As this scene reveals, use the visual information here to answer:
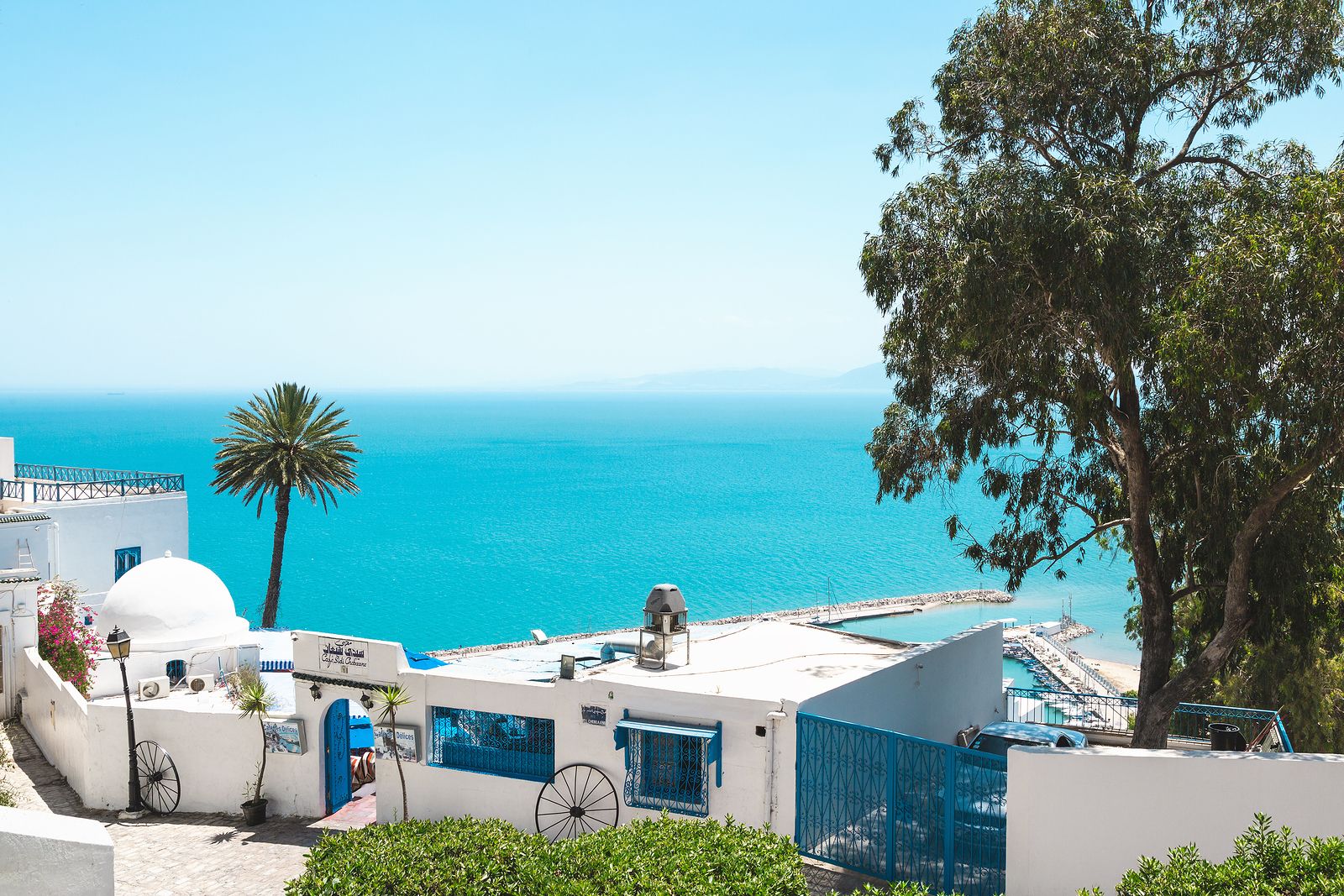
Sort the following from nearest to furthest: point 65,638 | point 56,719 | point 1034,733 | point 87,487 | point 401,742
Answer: point 1034,733
point 401,742
point 56,719
point 65,638
point 87,487

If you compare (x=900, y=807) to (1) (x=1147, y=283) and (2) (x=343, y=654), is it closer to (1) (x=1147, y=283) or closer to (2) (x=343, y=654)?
(1) (x=1147, y=283)

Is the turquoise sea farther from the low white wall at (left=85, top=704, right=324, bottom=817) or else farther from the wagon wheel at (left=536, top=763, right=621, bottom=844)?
the wagon wheel at (left=536, top=763, right=621, bottom=844)

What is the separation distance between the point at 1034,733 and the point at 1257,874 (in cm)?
823

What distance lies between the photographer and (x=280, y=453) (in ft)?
113

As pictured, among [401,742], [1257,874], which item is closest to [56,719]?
[401,742]

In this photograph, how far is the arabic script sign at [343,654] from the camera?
15594 millimetres

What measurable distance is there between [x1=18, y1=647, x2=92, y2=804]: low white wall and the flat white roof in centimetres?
719

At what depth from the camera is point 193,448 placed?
195 metres

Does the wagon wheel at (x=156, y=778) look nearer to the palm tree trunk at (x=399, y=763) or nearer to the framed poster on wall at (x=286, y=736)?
the framed poster on wall at (x=286, y=736)

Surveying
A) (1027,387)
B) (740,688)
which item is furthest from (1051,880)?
(1027,387)

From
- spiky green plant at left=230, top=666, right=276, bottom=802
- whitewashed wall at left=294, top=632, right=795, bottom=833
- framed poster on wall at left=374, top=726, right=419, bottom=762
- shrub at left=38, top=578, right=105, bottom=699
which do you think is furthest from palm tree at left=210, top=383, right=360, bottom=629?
framed poster on wall at left=374, top=726, right=419, bottom=762

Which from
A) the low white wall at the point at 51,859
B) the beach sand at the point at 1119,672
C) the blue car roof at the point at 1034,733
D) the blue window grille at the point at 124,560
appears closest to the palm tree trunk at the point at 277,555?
the blue window grille at the point at 124,560

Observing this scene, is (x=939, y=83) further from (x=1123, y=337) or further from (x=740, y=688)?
(x=740, y=688)

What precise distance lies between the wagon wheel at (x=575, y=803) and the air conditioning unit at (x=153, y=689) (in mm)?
8846
